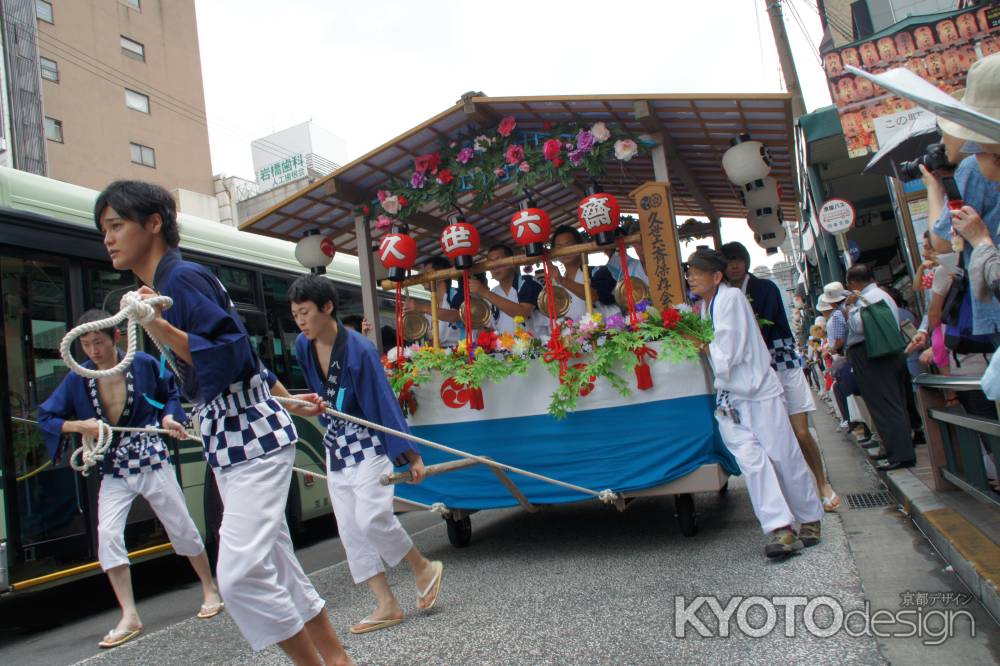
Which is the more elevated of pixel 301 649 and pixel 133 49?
pixel 133 49

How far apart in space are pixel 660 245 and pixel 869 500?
2627 mm

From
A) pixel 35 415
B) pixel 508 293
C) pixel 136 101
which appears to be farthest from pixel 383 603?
pixel 136 101

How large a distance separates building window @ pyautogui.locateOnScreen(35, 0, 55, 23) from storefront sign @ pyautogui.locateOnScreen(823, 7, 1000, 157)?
2515 centimetres

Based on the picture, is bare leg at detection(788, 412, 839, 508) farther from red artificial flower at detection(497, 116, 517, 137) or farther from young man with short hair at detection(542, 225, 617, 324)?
red artificial flower at detection(497, 116, 517, 137)

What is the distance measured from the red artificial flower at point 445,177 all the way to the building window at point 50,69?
76.4ft

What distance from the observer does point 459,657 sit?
9.98 ft

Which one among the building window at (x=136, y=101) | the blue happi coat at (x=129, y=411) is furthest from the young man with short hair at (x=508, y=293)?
the building window at (x=136, y=101)

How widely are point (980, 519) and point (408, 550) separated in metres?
3.10

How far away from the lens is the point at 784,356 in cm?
517

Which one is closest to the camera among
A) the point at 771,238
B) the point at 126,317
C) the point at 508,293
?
the point at 126,317

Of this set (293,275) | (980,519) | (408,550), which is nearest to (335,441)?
(408,550)

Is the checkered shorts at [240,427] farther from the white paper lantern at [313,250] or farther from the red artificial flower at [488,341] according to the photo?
the white paper lantern at [313,250]

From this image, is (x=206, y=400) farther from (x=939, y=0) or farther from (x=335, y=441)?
(x=939, y=0)

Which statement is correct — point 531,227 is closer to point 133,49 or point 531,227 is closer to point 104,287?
point 104,287
